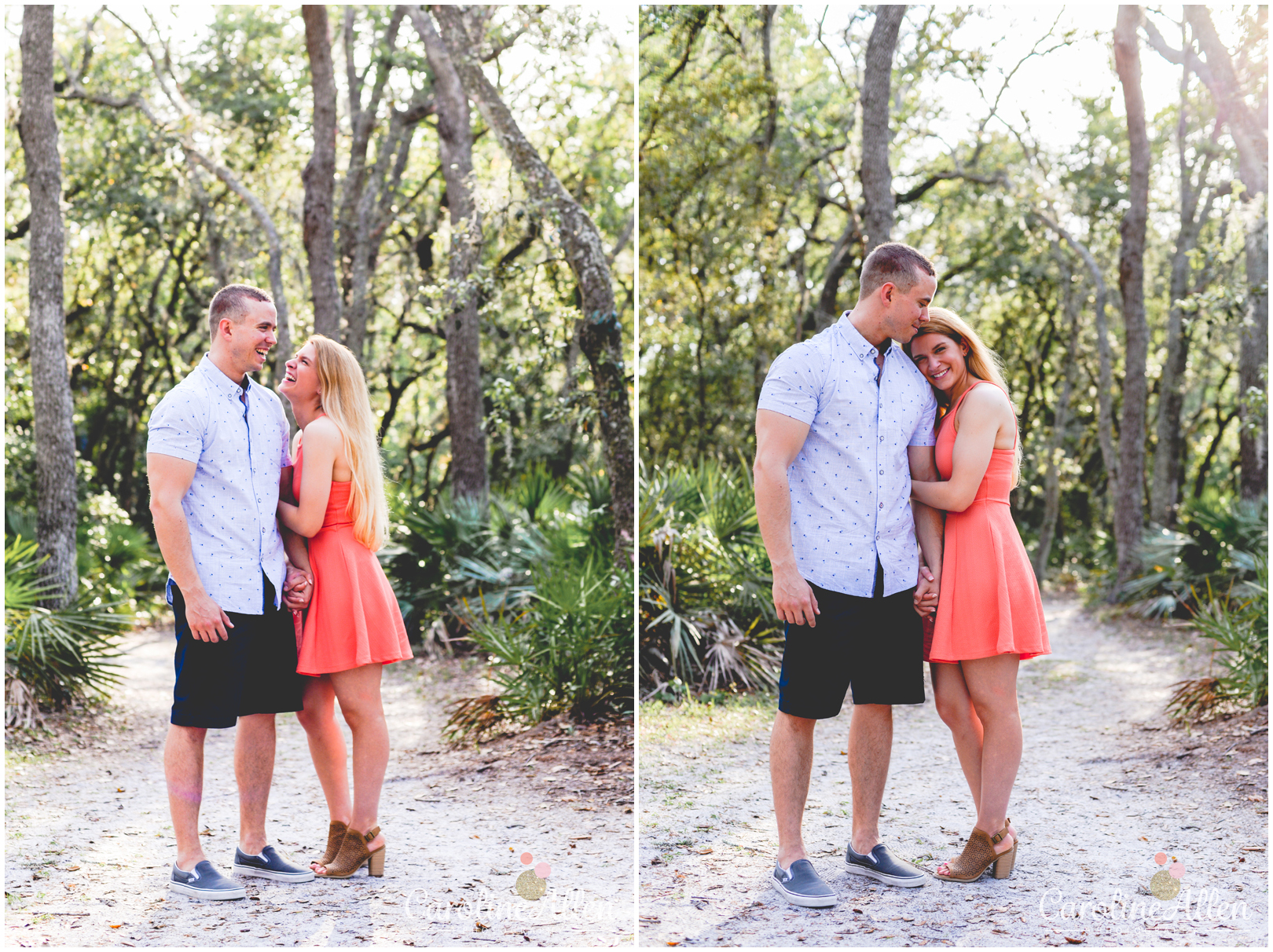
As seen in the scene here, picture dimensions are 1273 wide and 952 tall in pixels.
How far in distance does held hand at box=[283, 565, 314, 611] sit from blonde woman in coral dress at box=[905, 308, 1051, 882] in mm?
2060

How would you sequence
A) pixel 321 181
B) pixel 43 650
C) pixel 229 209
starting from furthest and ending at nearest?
1. pixel 229 209
2. pixel 321 181
3. pixel 43 650

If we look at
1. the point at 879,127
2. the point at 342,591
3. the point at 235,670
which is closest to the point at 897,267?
the point at 342,591

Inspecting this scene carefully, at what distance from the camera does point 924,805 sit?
460 cm

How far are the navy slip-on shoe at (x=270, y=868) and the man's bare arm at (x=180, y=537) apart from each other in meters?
0.81

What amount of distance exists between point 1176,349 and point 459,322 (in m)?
10.0

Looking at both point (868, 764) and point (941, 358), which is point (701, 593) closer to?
point (868, 764)

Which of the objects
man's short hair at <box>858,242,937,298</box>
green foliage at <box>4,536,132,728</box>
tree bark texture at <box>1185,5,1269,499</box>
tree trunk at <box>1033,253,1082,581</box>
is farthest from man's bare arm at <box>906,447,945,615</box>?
tree trunk at <box>1033,253,1082,581</box>

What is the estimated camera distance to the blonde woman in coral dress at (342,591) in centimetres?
365

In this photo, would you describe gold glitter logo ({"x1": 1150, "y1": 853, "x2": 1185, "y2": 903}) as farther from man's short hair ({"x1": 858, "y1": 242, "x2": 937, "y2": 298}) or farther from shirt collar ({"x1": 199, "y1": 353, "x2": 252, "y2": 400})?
shirt collar ({"x1": 199, "y1": 353, "x2": 252, "y2": 400})

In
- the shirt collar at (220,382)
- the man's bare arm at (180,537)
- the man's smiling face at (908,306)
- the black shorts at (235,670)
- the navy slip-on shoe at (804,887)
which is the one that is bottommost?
the navy slip-on shoe at (804,887)

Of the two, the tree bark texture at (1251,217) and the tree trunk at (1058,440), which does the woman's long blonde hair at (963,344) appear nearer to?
the tree bark texture at (1251,217)

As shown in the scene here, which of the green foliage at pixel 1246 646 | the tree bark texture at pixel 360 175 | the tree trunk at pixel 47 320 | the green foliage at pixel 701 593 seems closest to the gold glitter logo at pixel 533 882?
the green foliage at pixel 701 593

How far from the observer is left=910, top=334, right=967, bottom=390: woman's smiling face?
140 inches

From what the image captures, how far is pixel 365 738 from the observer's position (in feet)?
12.2
